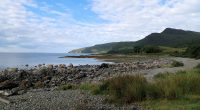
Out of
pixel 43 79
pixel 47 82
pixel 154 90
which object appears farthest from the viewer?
pixel 43 79

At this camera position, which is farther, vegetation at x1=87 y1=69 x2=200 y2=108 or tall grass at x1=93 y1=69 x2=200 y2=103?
tall grass at x1=93 y1=69 x2=200 y2=103

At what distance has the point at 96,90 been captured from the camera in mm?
16016

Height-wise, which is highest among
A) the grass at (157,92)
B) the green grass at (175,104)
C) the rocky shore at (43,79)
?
the grass at (157,92)

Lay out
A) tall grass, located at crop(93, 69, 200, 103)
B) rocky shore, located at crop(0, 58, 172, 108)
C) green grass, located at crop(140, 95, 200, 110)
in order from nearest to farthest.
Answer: green grass, located at crop(140, 95, 200, 110)
tall grass, located at crop(93, 69, 200, 103)
rocky shore, located at crop(0, 58, 172, 108)

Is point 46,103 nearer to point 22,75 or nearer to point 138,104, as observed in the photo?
point 138,104

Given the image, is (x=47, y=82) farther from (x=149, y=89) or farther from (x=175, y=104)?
(x=175, y=104)

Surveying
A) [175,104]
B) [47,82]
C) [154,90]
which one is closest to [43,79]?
[47,82]

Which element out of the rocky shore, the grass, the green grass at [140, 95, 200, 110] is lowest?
the rocky shore

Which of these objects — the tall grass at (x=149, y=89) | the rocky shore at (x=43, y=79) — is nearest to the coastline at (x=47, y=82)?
the rocky shore at (x=43, y=79)

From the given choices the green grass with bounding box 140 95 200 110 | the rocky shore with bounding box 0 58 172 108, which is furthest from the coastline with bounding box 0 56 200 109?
the green grass with bounding box 140 95 200 110

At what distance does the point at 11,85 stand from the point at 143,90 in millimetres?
14538

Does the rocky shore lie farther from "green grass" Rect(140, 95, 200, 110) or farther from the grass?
"green grass" Rect(140, 95, 200, 110)

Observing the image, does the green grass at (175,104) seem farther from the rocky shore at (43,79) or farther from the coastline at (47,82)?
the rocky shore at (43,79)

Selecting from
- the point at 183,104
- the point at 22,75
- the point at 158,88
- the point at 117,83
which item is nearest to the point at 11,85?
the point at 22,75
